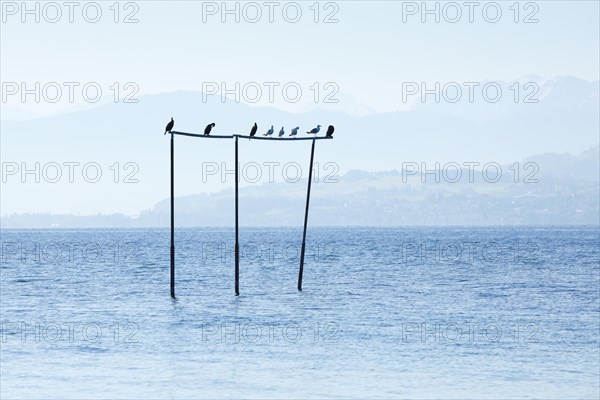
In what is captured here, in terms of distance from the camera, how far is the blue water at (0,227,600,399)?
3269 centimetres

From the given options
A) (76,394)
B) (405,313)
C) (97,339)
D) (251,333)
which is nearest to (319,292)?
(405,313)

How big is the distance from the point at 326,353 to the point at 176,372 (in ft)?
22.2

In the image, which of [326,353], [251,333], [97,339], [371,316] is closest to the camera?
[326,353]

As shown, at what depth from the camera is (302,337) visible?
44906mm

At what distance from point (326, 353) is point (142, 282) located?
151 feet

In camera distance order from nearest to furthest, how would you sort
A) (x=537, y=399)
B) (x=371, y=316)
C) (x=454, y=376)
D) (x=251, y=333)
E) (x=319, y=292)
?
1. (x=537, y=399)
2. (x=454, y=376)
3. (x=251, y=333)
4. (x=371, y=316)
5. (x=319, y=292)

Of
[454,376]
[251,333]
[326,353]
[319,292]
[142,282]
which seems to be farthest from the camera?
[142,282]

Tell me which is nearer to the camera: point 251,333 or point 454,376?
point 454,376

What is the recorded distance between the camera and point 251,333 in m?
46.8

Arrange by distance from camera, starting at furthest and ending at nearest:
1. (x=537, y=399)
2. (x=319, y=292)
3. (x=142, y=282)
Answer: (x=142, y=282) → (x=319, y=292) → (x=537, y=399)

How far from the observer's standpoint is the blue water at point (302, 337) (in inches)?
1287

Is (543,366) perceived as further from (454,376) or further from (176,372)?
(176,372)

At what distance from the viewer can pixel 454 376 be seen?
1355 inches

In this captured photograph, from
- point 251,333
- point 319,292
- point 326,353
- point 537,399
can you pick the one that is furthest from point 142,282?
point 537,399
